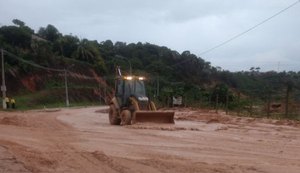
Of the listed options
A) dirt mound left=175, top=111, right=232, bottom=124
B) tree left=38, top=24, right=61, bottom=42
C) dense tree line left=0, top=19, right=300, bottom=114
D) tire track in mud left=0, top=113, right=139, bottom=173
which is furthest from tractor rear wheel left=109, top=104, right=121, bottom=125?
tree left=38, top=24, right=61, bottom=42

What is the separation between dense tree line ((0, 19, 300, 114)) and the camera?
7819 cm

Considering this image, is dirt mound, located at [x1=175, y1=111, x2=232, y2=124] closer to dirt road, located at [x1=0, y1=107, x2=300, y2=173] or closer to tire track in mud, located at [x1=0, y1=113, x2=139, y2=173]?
dirt road, located at [x1=0, y1=107, x2=300, y2=173]

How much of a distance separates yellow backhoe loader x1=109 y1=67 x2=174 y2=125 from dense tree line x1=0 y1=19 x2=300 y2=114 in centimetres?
4022

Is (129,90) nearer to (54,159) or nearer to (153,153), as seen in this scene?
(153,153)

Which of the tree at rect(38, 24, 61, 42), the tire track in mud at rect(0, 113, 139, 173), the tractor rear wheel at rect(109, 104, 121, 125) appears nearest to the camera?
the tire track in mud at rect(0, 113, 139, 173)

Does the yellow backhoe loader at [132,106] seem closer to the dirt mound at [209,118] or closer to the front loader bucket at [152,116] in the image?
the front loader bucket at [152,116]

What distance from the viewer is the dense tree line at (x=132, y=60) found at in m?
78.2

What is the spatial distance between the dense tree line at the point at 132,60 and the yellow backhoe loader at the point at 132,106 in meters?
40.2

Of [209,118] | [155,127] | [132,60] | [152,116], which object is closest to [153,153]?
[155,127]

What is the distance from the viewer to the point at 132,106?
24.8 metres

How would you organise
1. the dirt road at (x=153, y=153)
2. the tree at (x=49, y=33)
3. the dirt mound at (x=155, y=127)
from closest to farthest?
the dirt road at (x=153, y=153) < the dirt mound at (x=155, y=127) < the tree at (x=49, y=33)

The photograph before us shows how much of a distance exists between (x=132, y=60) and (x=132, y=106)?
71.4 m

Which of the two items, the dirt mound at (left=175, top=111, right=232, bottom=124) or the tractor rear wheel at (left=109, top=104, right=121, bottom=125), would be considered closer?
the tractor rear wheel at (left=109, top=104, right=121, bottom=125)

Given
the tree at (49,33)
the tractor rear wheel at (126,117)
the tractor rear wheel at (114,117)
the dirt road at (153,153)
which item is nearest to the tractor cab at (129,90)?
the tractor rear wheel at (114,117)
